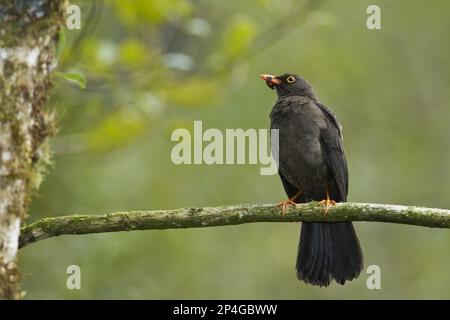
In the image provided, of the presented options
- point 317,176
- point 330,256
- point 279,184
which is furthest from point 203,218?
point 279,184

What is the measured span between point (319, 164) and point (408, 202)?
636cm

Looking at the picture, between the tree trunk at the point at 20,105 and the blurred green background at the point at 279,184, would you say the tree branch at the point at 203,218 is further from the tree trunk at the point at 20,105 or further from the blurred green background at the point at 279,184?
the blurred green background at the point at 279,184

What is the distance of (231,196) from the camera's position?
40.4 feet

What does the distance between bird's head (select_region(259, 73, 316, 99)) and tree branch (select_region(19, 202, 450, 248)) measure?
2.67m

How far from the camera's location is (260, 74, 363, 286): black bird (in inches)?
236

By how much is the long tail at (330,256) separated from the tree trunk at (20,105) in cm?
266

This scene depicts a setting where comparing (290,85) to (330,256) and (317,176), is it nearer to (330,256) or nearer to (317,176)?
(317,176)

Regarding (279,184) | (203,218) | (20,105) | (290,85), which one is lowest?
(203,218)

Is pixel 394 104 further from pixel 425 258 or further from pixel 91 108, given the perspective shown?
pixel 91 108

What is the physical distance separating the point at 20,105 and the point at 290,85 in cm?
368

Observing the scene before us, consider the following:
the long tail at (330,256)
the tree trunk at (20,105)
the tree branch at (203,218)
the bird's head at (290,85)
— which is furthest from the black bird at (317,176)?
the tree trunk at (20,105)

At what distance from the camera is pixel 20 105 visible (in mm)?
3842

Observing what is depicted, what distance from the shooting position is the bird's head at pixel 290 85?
7.07 metres
